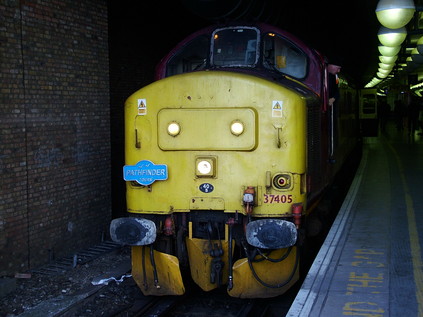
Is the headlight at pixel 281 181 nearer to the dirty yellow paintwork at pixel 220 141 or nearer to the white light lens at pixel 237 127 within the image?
the dirty yellow paintwork at pixel 220 141

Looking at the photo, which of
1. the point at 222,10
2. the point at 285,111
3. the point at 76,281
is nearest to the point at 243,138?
the point at 285,111

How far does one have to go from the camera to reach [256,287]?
655 cm

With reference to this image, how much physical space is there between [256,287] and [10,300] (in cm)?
312

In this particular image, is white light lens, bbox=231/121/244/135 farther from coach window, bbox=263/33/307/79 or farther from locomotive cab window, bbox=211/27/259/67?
coach window, bbox=263/33/307/79

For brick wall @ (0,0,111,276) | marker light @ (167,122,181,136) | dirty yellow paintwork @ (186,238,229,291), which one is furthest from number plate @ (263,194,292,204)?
brick wall @ (0,0,111,276)

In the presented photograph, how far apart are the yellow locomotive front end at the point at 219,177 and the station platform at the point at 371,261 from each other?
59 centimetres

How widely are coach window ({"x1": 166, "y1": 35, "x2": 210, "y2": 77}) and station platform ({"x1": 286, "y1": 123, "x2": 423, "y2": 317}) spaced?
2.94 metres

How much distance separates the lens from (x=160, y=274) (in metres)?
6.75

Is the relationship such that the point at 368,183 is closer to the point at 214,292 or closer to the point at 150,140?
the point at 214,292

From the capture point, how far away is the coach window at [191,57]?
25.5ft

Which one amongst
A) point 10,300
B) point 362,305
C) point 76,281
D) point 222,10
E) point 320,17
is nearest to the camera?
point 362,305

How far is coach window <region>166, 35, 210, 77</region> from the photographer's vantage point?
7.78 meters

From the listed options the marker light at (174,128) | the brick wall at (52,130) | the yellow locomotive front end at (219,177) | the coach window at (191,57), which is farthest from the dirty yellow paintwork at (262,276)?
the brick wall at (52,130)

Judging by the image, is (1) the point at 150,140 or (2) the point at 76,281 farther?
(2) the point at 76,281
